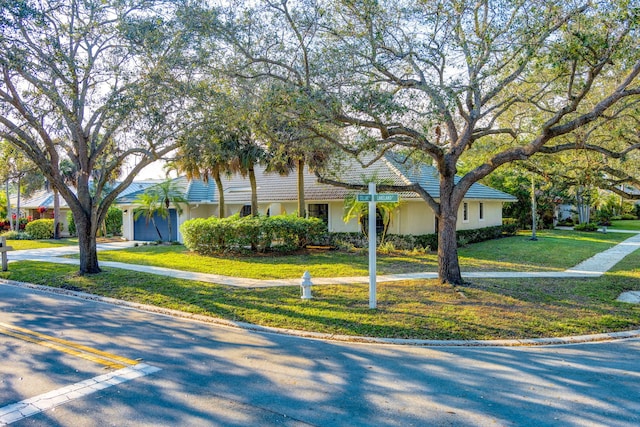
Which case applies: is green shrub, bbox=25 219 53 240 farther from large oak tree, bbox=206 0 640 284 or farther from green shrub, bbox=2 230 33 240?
large oak tree, bbox=206 0 640 284

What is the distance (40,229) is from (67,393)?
3113 centimetres

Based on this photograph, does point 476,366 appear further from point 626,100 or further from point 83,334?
point 626,100

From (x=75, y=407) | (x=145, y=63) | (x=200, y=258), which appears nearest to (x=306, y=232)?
(x=200, y=258)

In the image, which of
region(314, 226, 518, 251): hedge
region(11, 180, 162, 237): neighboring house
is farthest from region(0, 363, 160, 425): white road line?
region(11, 180, 162, 237): neighboring house

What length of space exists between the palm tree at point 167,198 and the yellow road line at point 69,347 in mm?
17866

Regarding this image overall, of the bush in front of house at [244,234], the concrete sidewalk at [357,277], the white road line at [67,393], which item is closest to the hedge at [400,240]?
the bush in front of house at [244,234]

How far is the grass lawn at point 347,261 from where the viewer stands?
15328 mm

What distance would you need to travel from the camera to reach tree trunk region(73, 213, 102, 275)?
562 inches

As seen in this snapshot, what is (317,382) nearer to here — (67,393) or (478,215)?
(67,393)

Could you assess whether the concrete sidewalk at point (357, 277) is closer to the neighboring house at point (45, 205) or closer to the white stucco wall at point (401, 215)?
the white stucco wall at point (401, 215)

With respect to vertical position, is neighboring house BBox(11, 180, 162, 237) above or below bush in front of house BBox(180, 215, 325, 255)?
above

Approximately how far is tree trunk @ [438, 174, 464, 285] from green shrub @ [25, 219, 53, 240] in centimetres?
2988

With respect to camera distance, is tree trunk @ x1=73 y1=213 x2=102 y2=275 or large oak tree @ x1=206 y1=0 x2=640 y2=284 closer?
large oak tree @ x1=206 y1=0 x2=640 y2=284

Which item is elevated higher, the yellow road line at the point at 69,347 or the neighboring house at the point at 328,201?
the neighboring house at the point at 328,201
